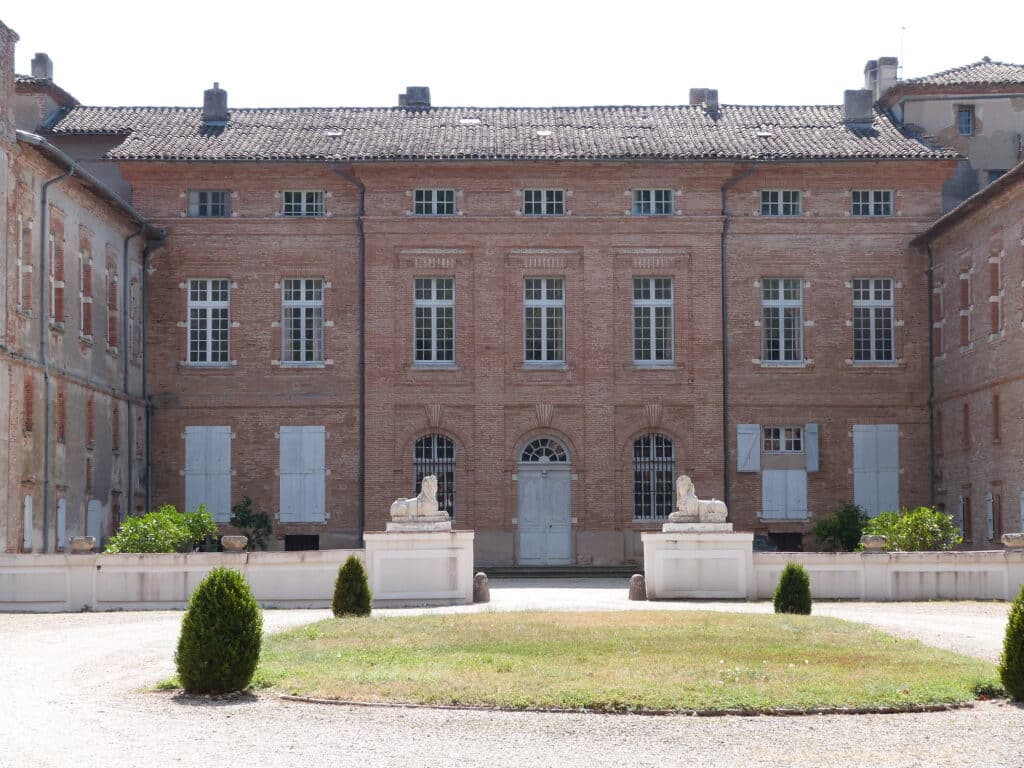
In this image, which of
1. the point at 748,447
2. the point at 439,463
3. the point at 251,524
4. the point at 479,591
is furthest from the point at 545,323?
the point at 479,591

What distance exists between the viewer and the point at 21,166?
105 feet

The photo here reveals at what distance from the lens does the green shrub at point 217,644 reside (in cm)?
1416

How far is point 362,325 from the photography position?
1601 inches

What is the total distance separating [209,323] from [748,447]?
14238 mm

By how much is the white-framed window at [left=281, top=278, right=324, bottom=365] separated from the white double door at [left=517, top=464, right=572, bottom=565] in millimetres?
6217

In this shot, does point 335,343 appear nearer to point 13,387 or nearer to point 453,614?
point 13,387

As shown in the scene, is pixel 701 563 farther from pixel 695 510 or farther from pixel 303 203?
pixel 303 203

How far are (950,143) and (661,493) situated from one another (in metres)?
12.8

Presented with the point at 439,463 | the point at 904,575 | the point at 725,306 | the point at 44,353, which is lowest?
the point at 904,575

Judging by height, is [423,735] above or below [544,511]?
below

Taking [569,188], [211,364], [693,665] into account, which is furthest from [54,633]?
[569,188]

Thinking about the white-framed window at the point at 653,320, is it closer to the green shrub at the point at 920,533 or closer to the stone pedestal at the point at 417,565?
the green shrub at the point at 920,533

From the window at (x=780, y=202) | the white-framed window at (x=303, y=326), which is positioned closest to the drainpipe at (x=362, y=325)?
the white-framed window at (x=303, y=326)

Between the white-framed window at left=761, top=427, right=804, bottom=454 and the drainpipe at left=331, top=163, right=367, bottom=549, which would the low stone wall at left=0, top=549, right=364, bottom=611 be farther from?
the white-framed window at left=761, top=427, right=804, bottom=454
